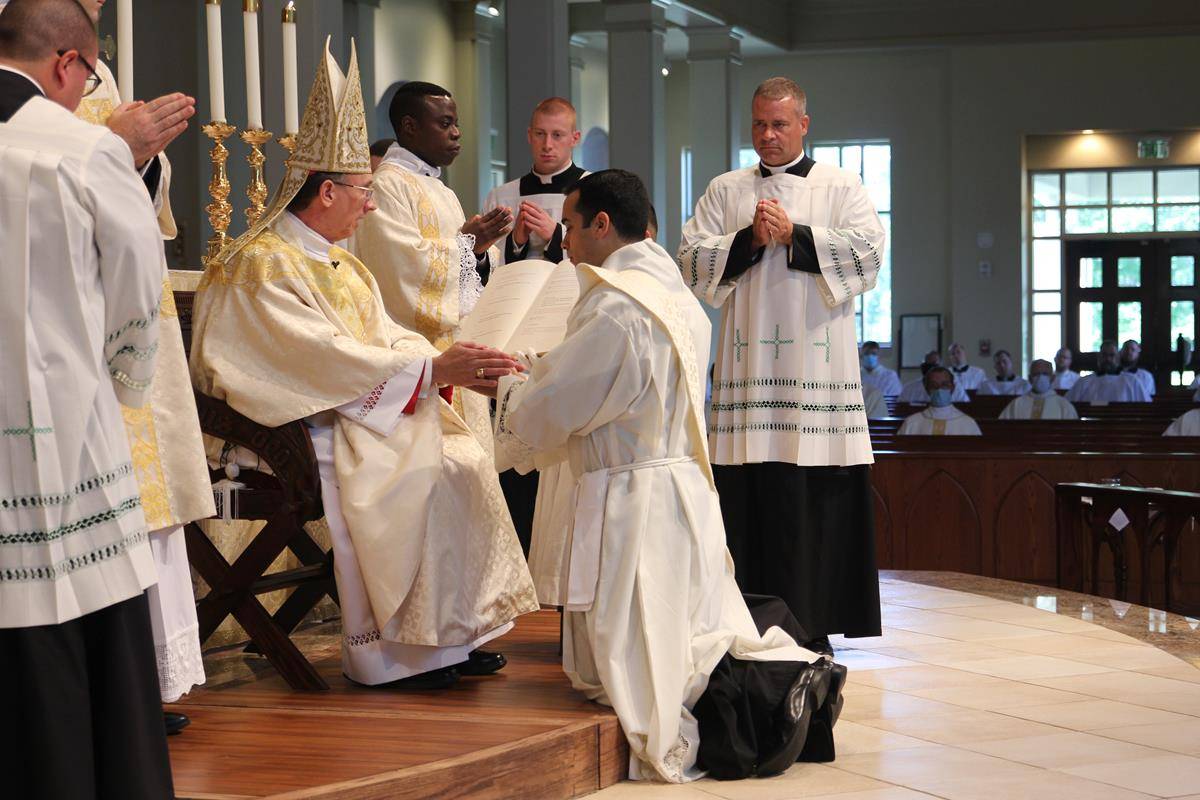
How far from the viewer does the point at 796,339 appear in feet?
17.1

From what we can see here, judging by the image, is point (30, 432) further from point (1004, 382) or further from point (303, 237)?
point (1004, 382)

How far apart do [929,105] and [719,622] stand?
1947 centimetres

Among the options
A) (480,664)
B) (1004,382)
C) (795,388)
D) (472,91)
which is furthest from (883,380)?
(480,664)

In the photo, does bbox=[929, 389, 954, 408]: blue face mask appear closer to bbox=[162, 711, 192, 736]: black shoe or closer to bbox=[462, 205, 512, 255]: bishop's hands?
bbox=[462, 205, 512, 255]: bishop's hands

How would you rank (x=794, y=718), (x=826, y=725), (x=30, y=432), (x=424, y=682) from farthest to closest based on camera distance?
(x=424, y=682)
(x=826, y=725)
(x=794, y=718)
(x=30, y=432)

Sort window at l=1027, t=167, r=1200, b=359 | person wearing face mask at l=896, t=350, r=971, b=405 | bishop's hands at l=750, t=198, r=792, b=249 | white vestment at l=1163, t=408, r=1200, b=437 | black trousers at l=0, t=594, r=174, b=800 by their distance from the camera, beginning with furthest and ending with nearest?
window at l=1027, t=167, r=1200, b=359
person wearing face mask at l=896, t=350, r=971, b=405
white vestment at l=1163, t=408, r=1200, b=437
bishop's hands at l=750, t=198, r=792, b=249
black trousers at l=0, t=594, r=174, b=800

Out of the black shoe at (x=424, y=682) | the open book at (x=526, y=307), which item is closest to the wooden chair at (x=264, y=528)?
the black shoe at (x=424, y=682)

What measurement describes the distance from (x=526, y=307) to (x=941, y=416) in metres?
8.18

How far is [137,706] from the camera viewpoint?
98.1 inches

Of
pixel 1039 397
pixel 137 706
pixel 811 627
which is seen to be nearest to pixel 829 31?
pixel 1039 397

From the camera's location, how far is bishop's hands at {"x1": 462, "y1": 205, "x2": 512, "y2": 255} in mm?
4680

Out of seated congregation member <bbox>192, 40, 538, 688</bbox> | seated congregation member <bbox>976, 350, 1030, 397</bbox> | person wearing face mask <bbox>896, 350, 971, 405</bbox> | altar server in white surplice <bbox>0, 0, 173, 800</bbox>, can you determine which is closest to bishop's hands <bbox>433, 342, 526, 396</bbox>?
seated congregation member <bbox>192, 40, 538, 688</bbox>

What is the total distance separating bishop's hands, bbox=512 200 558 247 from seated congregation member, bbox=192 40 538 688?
992mm

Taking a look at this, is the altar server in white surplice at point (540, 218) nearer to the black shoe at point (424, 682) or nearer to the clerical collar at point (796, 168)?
the black shoe at point (424, 682)
